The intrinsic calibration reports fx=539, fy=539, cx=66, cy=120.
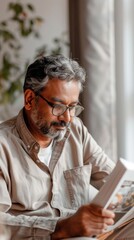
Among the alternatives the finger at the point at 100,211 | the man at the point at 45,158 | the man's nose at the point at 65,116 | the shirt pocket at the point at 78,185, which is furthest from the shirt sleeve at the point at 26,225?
the man's nose at the point at 65,116

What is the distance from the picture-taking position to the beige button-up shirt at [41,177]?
190cm

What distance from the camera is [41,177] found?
6.83 ft

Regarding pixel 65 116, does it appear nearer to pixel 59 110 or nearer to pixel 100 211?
pixel 59 110

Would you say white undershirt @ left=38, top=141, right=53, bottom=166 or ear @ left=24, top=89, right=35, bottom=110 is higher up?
ear @ left=24, top=89, right=35, bottom=110

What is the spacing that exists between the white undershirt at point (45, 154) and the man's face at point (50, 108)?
0.07m

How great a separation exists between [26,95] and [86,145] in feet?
1.19

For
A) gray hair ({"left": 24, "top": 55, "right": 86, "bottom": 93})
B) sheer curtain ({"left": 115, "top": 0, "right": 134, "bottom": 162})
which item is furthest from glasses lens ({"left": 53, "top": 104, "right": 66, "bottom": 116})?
sheer curtain ({"left": 115, "top": 0, "right": 134, "bottom": 162})

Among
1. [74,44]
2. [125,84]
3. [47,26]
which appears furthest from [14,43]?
[125,84]

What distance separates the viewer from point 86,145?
2320 mm

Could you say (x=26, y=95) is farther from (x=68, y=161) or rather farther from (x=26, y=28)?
(x=26, y=28)

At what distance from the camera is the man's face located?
2.10 metres

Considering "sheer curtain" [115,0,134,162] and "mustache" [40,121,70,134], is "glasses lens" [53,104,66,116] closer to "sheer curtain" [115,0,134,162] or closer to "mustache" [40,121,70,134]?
"mustache" [40,121,70,134]

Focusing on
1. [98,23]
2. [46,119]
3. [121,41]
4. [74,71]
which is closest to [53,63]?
[74,71]

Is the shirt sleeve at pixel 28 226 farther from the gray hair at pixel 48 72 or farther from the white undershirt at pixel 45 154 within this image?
the gray hair at pixel 48 72
